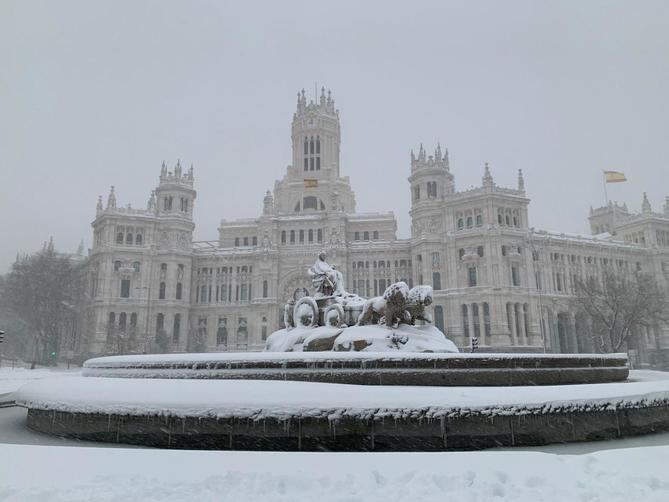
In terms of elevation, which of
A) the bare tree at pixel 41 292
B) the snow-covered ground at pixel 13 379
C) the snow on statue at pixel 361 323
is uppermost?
the bare tree at pixel 41 292

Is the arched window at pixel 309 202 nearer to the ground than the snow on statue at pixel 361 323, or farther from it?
farther from it

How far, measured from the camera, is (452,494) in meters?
6.30

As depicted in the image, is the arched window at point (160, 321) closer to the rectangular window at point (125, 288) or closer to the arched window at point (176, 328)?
the arched window at point (176, 328)

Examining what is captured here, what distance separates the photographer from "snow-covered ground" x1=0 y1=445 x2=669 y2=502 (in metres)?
6.25

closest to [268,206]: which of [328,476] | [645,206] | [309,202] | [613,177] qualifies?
[309,202]

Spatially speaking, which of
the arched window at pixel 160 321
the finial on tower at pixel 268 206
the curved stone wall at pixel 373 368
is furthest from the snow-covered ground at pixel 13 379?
the finial on tower at pixel 268 206

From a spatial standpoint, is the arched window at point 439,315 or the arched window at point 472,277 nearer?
the arched window at point 472,277

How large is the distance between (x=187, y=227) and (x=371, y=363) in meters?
75.6

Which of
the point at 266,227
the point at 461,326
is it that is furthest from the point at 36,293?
the point at 461,326

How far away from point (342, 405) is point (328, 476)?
245cm

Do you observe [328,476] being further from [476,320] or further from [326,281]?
[476,320]

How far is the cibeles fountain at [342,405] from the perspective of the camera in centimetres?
921

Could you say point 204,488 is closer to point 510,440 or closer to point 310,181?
point 510,440

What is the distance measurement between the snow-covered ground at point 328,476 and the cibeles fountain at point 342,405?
154 centimetres
